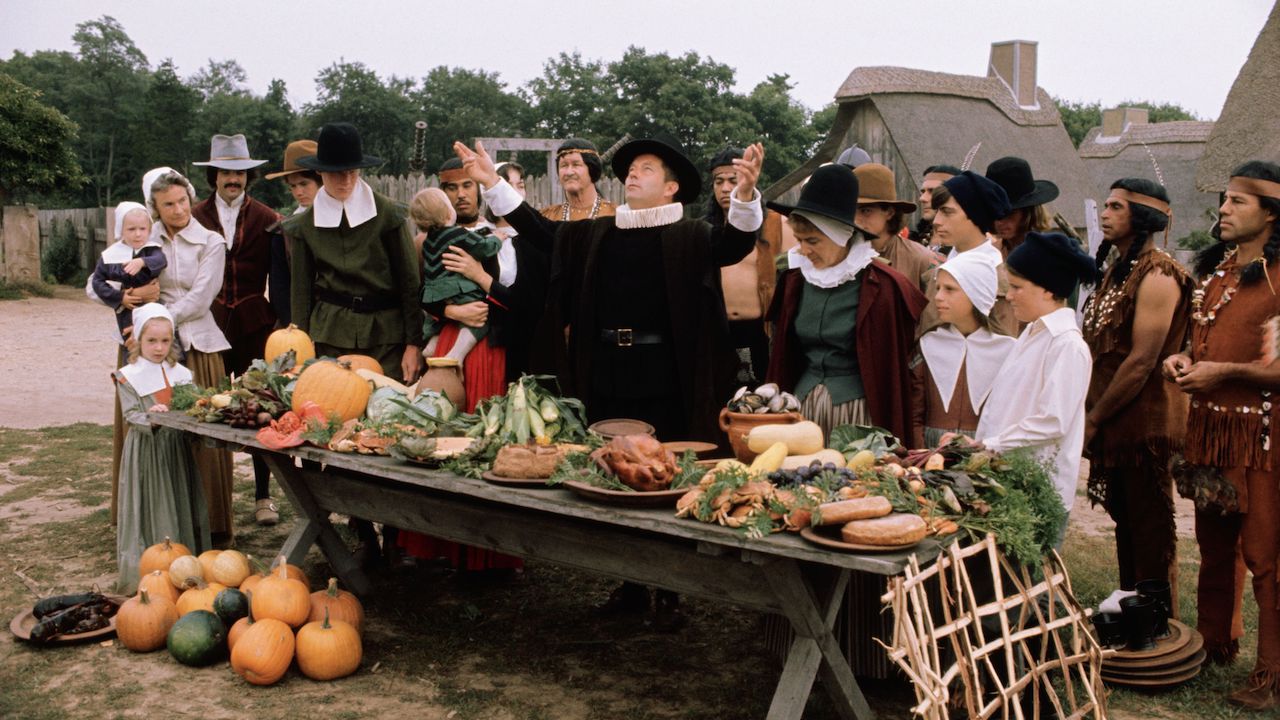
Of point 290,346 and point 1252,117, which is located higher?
point 1252,117

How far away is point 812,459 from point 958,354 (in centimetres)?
98

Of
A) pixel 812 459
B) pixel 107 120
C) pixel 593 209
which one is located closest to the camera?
pixel 812 459

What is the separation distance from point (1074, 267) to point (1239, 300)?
980 millimetres

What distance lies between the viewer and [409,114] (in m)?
33.9

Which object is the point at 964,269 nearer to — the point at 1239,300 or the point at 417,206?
the point at 1239,300

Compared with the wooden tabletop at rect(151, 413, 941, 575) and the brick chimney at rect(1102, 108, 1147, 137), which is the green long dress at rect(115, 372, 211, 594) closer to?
the wooden tabletop at rect(151, 413, 941, 575)

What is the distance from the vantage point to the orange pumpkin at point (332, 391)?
4.61m

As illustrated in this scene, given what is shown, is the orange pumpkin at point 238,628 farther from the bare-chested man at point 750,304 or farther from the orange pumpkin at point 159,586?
the bare-chested man at point 750,304

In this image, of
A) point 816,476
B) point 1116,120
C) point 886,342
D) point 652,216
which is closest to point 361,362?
point 652,216

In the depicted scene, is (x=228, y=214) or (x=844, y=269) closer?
(x=844, y=269)

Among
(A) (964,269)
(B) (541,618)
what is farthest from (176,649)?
(A) (964,269)

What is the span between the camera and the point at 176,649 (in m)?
4.39

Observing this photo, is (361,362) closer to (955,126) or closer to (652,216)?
(652,216)

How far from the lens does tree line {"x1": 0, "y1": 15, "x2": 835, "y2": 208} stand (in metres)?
27.5
